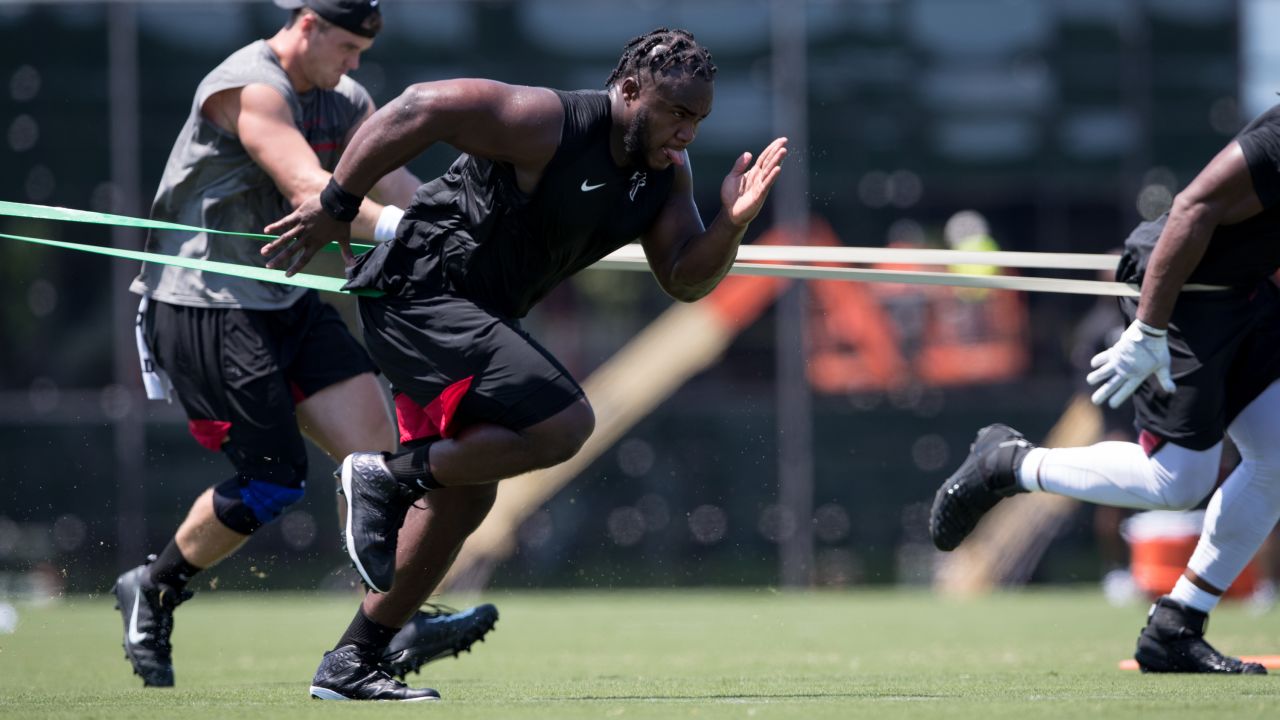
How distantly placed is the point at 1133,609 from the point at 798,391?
3.79 metres

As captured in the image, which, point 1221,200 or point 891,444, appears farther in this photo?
point 891,444

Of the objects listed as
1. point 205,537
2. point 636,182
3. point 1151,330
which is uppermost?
point 636,182

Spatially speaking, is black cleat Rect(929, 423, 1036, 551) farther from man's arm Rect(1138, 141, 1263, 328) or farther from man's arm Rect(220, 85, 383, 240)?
man's arm Rect(220, 85, 383, 240)

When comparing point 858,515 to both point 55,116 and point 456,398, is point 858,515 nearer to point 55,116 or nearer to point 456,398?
point 55,116

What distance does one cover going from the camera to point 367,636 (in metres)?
5.25

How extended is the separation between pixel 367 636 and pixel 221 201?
175cm

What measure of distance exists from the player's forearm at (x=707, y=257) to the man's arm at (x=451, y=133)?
56 cm

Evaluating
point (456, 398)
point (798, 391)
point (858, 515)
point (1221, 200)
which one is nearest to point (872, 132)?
point (798, 391)

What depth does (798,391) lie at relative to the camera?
14039 millimetres

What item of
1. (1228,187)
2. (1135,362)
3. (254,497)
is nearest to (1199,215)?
(1228,187)

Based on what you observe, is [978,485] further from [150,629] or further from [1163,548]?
[1163,548]

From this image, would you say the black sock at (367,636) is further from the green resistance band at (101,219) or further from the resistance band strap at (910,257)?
the resistance band strap at (910,257)

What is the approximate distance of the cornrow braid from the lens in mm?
4930

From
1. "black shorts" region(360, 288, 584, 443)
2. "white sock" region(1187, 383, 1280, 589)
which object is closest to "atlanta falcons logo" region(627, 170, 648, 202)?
"black shorts" region(360, 288, 584, 443)
